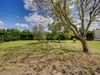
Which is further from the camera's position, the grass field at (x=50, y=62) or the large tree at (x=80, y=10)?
the large tree at (x=80, y=10)

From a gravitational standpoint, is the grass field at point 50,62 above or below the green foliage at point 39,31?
below

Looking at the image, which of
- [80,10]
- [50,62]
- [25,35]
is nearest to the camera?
[50,62]

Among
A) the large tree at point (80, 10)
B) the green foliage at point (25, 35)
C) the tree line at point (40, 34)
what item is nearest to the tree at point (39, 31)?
the tree line at point (40, 34)

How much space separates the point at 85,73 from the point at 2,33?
1762cm

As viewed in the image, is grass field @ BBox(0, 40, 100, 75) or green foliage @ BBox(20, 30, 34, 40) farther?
green foliage @ BBox(20, 30, 34, 40)

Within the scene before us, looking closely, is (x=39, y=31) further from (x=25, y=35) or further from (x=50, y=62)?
(x=25, y=35)

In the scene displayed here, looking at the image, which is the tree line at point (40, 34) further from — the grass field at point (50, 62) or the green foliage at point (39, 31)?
the grass field at point (50, 62)

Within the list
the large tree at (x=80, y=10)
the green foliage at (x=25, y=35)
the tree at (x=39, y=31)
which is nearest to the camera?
the large tree at (x=80, y=10)

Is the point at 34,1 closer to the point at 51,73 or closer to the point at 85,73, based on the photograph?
the point at 51,73

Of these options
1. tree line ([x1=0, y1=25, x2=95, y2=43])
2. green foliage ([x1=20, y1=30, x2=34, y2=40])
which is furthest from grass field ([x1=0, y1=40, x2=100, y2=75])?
green foliage ([x1=20, y1=30, x2=34, y2=40])

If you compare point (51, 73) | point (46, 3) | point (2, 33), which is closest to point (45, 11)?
point (46, 3)

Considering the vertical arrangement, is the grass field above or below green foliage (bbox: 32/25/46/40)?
below

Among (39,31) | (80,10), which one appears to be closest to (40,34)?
(39,31)

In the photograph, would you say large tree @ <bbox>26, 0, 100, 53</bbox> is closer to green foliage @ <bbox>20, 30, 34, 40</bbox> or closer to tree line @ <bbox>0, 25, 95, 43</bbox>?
tree line @ <bbox>0, 25, 95, 43</bbox>
